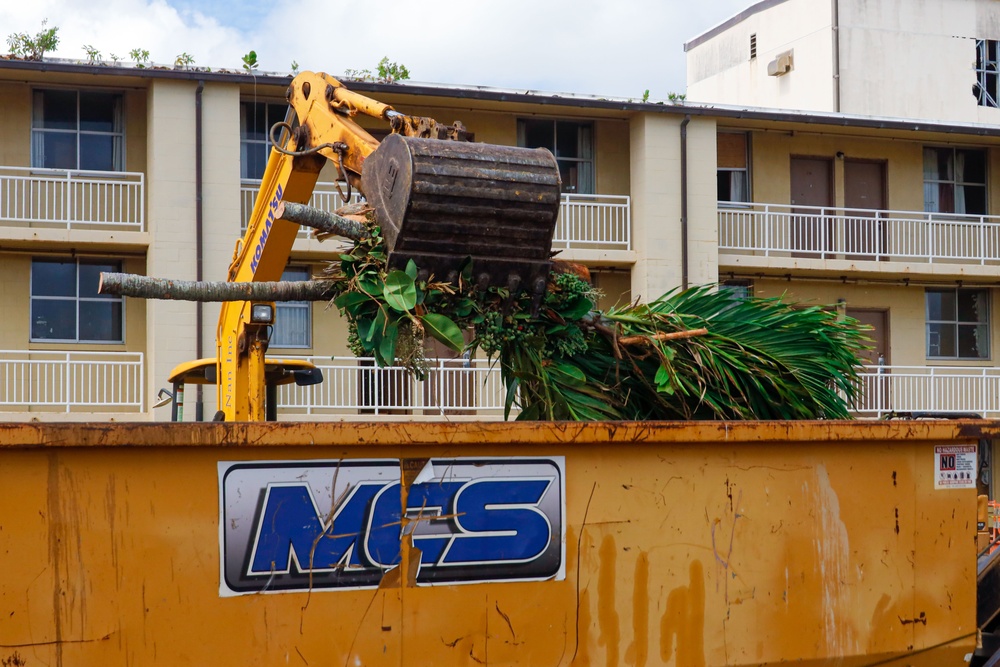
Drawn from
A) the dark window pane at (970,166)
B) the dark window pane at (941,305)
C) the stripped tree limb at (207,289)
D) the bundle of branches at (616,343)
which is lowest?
the bundle of branches at (616,343)

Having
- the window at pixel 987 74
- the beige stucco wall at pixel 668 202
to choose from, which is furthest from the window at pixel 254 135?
the window at pixel 987 74

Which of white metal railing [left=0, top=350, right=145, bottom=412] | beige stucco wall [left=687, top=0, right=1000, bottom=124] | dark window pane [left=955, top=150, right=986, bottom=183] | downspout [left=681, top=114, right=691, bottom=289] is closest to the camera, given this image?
white metal railing [left=0, top=350, right=145, bottom=412]

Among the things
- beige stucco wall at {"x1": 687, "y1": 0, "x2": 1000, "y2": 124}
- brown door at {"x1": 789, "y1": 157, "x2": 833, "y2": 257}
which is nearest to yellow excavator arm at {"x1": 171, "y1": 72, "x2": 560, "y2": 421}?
brown door at {"x1": 789, "y1": 157, "x2": 833, "y2": 257}

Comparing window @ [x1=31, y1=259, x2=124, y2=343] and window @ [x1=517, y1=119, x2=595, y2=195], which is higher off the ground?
window @ [x1=517, y1=119, x2=595, y2=195]

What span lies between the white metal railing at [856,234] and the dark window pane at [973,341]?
151 centimetres

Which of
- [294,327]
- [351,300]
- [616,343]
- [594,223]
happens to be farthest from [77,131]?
[616,343]

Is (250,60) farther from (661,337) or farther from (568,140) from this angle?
(661,337)

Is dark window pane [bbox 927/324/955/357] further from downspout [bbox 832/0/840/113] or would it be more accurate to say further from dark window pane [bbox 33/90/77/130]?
A: dark window pane [bbox 33/90/77/130]

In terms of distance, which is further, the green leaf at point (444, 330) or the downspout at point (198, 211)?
the downspout at point (198, 211)

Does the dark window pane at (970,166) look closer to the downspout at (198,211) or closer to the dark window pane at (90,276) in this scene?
the downspout at (198,211)

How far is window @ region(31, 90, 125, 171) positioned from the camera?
1973 centimetres

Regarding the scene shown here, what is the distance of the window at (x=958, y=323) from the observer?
960 inches

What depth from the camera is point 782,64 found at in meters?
34.4

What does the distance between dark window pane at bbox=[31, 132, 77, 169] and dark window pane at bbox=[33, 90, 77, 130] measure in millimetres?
156
